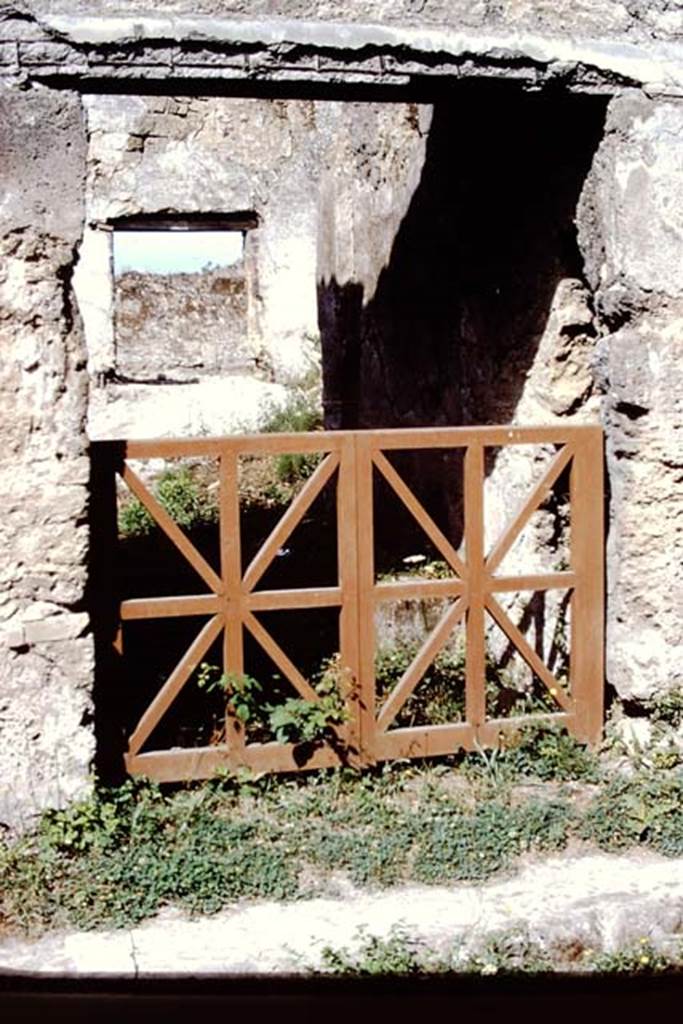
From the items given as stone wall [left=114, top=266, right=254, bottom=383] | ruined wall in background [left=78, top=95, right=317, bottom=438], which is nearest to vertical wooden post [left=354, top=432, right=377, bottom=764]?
ruined wall in background [left=78, top=95, right=317, bottom=438]

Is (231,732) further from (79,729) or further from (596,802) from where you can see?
(596,802)

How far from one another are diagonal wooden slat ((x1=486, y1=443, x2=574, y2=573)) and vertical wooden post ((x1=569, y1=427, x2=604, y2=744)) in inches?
1.8

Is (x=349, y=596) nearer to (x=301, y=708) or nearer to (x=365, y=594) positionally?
(x=365, y=594)

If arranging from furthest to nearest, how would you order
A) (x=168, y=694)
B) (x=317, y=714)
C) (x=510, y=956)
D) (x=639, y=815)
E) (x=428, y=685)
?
(x=428, y=685)
(x=317, y=714)
(x=168, y=694)
(x=639, y=815)
(x=510, y=956)

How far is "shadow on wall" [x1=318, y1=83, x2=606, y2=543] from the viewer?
4891 millimetres

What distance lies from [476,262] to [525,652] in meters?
2.16

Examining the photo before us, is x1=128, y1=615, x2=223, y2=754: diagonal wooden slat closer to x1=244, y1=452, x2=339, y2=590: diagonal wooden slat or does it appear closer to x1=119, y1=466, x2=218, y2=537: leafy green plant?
x1=244, y1=452, x2=339, y2=590: diagonal wooden slat

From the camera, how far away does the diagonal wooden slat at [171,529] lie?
430 cm

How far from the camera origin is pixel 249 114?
1168 centimetres

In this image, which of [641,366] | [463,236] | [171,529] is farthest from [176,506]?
[641,366]

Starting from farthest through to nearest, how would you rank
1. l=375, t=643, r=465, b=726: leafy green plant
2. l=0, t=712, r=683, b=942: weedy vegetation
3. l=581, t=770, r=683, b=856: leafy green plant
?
l=375, t=643, r=465, b=726: leafy green plant → l=581, t=770, r=683, b=856: leafy green plant → l=0, t=712, r=683, b=942: weedy vegetation

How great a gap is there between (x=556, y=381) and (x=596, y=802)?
1.89 meters

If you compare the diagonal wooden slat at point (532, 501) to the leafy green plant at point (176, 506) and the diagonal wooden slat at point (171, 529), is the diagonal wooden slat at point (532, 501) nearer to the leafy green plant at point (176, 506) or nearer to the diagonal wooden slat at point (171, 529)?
the diagonal wooden slat at point (171, 529)

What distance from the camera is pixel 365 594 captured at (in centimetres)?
454
